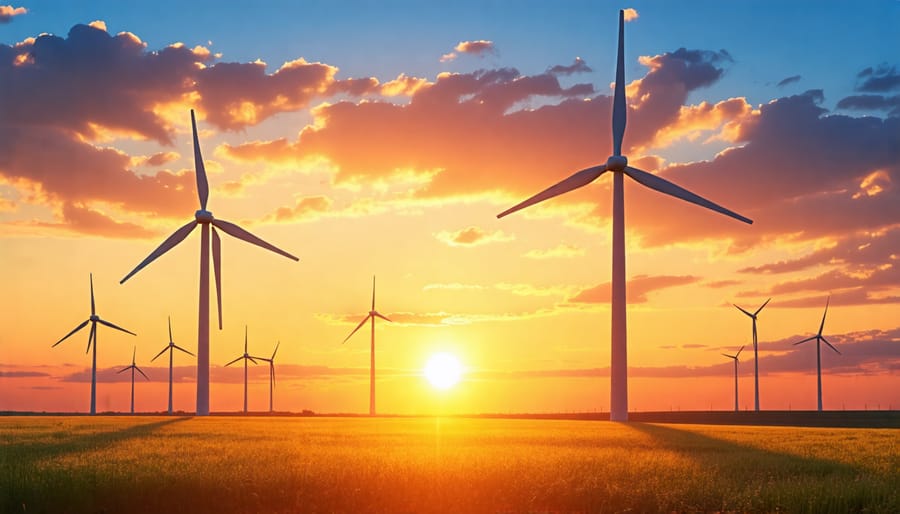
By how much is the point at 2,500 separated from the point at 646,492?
20.3 m

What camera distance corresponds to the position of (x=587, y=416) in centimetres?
18438

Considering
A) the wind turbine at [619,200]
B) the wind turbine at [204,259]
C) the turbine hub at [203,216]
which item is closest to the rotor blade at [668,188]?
the wind turbine at [619,200]

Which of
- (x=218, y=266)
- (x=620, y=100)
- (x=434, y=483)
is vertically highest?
(x=620, y=100)

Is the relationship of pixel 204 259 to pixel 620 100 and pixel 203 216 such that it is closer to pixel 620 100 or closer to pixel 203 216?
pixel 203 216

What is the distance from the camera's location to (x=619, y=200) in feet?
285

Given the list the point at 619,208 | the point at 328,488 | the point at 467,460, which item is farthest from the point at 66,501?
the point at 619,208

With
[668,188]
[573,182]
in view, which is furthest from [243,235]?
[668,188]

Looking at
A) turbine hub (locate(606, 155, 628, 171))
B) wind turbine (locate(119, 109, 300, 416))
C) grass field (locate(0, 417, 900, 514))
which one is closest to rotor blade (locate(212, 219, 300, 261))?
wind turbine (locate(119, 109, 300, 416))

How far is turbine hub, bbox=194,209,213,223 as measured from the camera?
103m

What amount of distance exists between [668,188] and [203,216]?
50931 mm

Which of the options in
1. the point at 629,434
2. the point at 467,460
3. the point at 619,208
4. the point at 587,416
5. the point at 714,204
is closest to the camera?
the point at 467,460

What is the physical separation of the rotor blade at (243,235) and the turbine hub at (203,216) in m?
0.64

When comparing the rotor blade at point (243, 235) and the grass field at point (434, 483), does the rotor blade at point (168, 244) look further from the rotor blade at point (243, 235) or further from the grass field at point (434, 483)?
the grass field at point (434, 483)

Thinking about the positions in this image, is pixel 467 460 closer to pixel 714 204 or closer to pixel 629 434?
pixel 629 434
